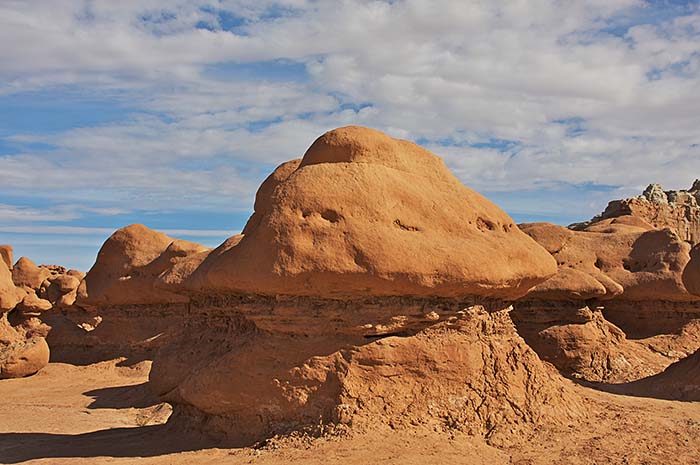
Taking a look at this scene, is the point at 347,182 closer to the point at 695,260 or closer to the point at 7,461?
the point at 7,461

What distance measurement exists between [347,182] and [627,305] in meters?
11.3

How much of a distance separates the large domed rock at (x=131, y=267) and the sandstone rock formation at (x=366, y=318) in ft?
28.0

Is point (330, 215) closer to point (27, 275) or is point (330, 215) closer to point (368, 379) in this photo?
point (368, 379)

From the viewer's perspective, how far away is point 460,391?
281 inches

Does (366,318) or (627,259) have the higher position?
(627,259)

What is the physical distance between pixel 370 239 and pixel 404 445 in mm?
2029

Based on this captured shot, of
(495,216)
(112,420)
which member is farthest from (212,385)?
(112,420)

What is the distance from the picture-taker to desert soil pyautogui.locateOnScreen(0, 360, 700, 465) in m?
6.48

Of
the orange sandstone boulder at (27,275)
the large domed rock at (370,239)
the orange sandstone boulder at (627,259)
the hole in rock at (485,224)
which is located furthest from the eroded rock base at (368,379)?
the orange sandstone boulder at (27,275)

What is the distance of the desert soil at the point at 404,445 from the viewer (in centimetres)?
648

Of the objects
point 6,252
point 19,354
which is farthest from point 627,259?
point 6,252

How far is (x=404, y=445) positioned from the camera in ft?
21.4

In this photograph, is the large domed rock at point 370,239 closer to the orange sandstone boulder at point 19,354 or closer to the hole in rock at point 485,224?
the hole in rock at point 485,224

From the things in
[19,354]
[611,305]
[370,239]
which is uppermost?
[370,239]
